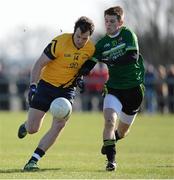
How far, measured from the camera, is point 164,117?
34.2 meters

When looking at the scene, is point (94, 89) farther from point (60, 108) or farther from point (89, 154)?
point (60, 108)

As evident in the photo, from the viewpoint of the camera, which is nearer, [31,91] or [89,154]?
[31,91]

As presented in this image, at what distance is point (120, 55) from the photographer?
13422 mm

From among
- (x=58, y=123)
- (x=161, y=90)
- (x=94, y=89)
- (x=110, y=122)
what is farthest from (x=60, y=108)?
(x=94, y=89)

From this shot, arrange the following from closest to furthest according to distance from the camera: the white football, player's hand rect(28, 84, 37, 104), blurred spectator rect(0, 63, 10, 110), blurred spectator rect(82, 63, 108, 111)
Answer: the white football, player's hand rect(28, 84, 37, 104), blurred spectator rect(82, 63, 108, 111), blurred spectator rect(0, 63, 10, 110)

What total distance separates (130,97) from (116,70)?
566 mm

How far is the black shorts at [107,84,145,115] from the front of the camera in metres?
13.8

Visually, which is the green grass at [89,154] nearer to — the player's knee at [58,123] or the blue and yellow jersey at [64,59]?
the player's knee at [58,123]

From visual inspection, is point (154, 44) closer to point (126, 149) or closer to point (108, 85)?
point (126, 149)

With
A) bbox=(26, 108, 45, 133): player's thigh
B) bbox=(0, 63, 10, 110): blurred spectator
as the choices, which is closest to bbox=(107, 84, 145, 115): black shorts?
bbox=(26, 108, 45, 133): player's thigh

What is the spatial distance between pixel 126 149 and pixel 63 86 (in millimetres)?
5598

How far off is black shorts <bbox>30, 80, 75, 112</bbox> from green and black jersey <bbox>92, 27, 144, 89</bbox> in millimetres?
700

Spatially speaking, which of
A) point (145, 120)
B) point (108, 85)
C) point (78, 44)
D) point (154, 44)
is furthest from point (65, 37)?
point (154, 44)

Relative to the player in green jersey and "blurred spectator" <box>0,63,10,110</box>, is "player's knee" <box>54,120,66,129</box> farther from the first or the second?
"blurred spectator" <box>0,63,10,110</box>
